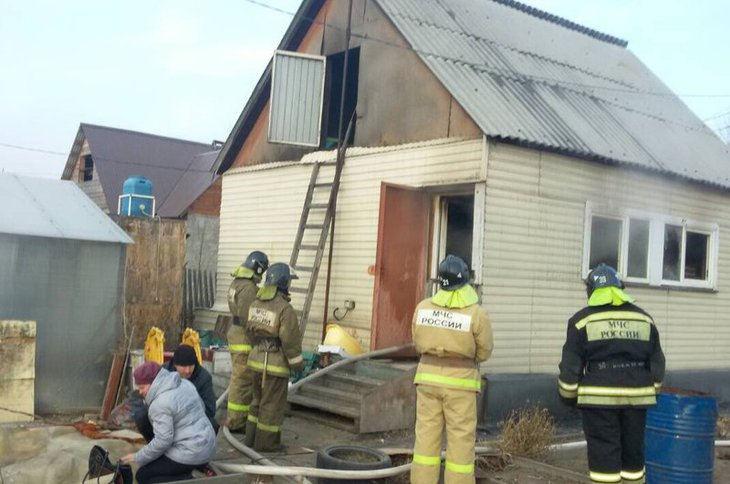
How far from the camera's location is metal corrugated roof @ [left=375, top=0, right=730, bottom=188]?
32.4ft

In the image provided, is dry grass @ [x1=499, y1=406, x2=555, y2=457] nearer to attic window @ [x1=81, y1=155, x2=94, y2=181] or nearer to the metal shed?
the metal shed

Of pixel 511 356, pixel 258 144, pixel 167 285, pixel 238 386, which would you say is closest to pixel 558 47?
pixel 258 144

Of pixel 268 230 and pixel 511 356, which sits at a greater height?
pixel 268 230

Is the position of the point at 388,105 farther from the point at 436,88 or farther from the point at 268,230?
the point at 268,230

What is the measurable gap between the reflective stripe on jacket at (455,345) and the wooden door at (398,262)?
11.9 feet

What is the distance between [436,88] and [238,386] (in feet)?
15.0

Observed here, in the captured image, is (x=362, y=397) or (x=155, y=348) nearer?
(x=362, y=397)

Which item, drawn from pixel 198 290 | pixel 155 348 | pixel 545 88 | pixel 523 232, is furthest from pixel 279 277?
pixel 198 290

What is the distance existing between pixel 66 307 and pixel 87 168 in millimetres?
23281

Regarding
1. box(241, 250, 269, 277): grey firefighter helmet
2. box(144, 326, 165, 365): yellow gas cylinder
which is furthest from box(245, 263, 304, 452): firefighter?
box(144, 326, 165, 365): yellow gas cylinder

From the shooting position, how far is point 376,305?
9.62 metres

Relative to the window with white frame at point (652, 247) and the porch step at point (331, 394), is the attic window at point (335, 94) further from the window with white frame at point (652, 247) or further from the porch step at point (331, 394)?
the window with white frame at point (652, 247)

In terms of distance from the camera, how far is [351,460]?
6348mm

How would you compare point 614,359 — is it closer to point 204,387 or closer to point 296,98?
point 204,387
